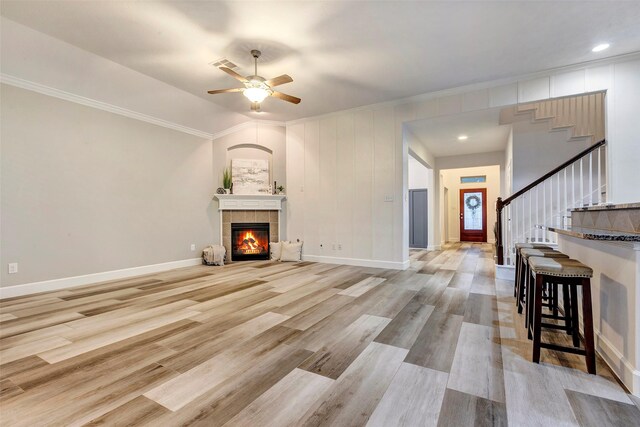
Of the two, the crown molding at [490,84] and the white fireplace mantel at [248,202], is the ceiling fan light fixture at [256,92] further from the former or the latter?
the white fireplace mantel at [248,202]

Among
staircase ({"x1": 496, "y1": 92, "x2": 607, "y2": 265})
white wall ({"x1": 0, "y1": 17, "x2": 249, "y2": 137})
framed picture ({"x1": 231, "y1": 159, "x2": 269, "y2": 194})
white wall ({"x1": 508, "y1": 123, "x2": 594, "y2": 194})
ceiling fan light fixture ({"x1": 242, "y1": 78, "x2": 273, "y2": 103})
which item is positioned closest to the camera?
white wall ({"x1": 0, "y1": 17, "x2": 249, "y2": 137})

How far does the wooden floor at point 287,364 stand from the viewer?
1.45 meters

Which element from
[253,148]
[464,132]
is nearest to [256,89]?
[253,148]

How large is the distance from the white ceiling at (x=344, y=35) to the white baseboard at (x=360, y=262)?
3071 mm

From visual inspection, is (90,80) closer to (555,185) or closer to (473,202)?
(555,185)

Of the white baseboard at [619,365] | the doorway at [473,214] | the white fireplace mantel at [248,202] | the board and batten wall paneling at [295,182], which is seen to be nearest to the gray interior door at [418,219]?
the doorway at [473,214]

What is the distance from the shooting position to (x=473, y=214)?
10953 millimetres

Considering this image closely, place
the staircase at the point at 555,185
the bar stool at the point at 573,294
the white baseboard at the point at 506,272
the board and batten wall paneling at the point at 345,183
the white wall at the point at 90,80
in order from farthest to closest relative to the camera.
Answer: the board and batten wall paneling at the point at 345,183 → the staircase at the point at 555,185 → the white baseboard at the point at 506,272 → the white wall at the point at 90,80 → the bar stool at the point at 573,294

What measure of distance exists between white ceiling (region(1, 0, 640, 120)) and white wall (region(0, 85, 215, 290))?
1165 mm

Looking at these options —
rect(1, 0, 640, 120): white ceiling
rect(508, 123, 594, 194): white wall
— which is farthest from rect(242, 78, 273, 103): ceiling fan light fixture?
rect(508, 123, 594, 194): white wall

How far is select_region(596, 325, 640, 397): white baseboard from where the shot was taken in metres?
1.58

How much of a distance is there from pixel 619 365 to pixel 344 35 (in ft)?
12.0

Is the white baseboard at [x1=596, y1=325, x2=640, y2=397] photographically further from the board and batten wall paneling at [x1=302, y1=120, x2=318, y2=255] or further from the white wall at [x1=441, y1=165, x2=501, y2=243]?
the white wall at [x1=441, y1=165, x2=501, y2=243]

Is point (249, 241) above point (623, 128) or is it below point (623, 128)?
below
